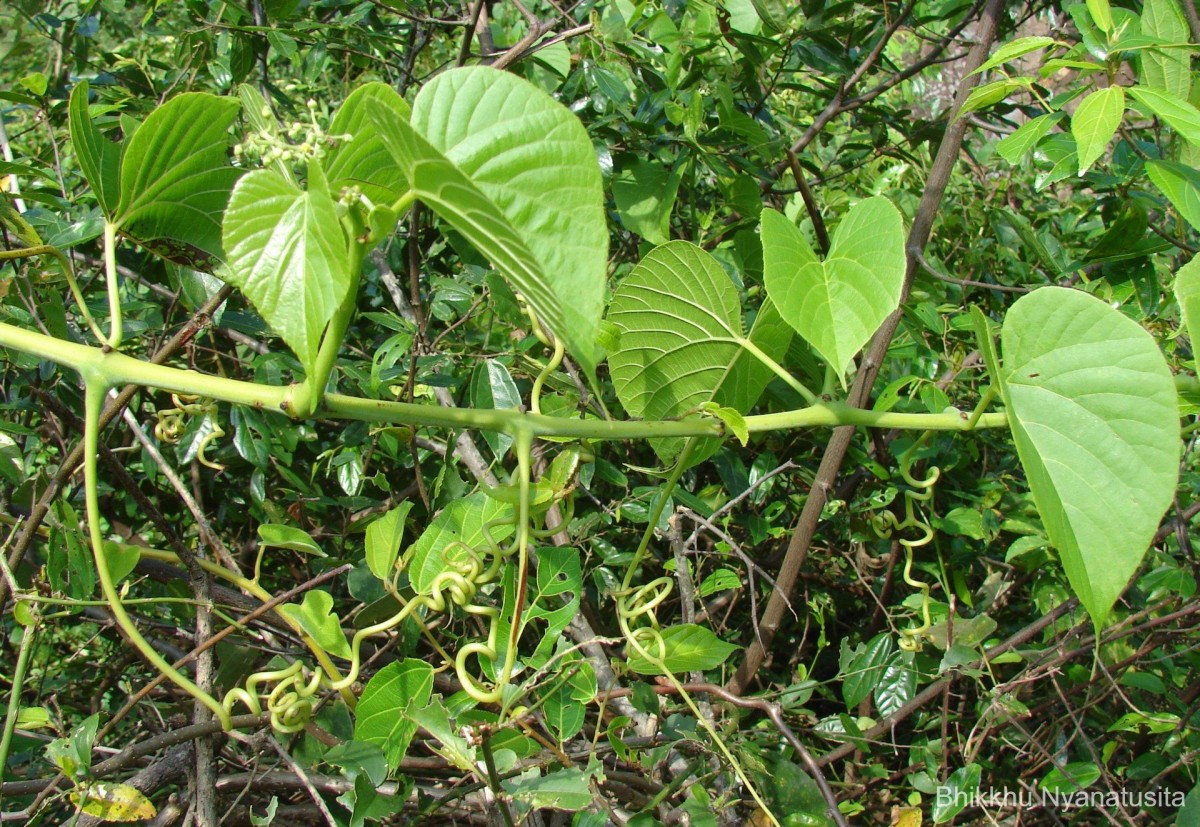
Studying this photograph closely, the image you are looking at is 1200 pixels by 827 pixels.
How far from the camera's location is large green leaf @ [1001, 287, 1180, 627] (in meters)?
0.48

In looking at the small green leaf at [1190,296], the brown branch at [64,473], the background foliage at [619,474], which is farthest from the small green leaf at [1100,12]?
the brown branch at [64,473]

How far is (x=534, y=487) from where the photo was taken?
0.59 meters

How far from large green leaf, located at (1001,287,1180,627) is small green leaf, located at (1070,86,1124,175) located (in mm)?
255

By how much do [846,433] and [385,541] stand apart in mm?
522

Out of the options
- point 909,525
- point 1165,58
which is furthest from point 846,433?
point 1165,58

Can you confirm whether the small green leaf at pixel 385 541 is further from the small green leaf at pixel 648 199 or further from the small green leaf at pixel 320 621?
the small green leaf at pixel 648 199

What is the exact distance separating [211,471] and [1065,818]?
1.26m

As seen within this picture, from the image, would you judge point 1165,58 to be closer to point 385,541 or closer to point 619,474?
point 619,474

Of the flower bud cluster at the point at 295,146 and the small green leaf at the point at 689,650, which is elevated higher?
the flower bud cluster at the point at 295,146

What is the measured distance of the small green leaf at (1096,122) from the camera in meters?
0.71

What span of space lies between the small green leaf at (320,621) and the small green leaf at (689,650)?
0.23m

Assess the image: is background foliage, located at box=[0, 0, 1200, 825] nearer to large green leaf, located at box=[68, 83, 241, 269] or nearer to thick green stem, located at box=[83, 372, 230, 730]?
large green leaf, located at box=[68, 83, 241, 269]

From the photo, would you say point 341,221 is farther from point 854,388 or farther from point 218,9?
point 218,9

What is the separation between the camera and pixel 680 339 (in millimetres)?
659
